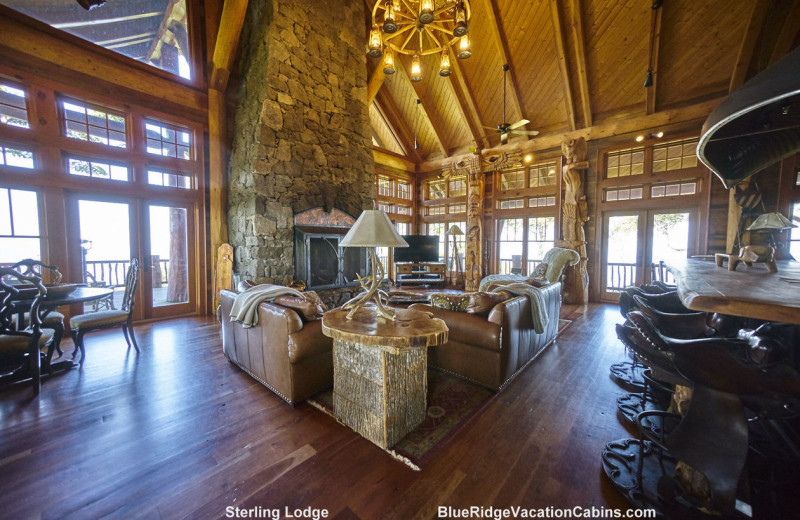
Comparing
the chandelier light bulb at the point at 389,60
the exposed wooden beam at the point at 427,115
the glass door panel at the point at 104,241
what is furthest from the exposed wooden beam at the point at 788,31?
the glass door panel at the point at 104,241

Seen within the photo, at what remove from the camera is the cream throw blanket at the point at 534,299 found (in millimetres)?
2946

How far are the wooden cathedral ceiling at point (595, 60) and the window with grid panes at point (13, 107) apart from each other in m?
5.72

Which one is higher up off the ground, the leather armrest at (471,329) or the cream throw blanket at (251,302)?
the cream throw blanket at (251,302)

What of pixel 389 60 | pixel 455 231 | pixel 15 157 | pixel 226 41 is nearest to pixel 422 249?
pixel 455 231

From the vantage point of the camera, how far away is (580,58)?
5.55 m

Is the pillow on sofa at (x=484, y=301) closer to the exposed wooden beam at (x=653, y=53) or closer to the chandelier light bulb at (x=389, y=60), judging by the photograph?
the chandelier light bulb at (x=389, y=60)

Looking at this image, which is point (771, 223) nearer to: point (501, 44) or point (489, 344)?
point (489, 344)

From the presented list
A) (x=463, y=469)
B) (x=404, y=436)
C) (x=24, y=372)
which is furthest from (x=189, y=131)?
(x=463, y=469)

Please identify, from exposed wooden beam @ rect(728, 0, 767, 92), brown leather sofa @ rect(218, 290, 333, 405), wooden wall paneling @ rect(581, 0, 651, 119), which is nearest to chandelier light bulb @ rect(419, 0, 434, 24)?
brown leather sofa @ rect(218, 290, 333, 405)

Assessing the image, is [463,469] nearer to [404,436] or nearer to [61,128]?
[404,436]

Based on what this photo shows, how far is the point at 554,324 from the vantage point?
3.84 meters

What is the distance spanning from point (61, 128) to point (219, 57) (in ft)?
8.14

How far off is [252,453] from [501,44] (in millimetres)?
7692

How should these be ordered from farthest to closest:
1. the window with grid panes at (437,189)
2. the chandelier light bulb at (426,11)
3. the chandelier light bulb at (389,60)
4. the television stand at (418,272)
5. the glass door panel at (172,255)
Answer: the window with grid panes at (437,189) < the television stand at (418,272) < the glass door panel at (172,255) < the chandelier light bulb at (389,60) < the chandelier light bulb at (426,11)
